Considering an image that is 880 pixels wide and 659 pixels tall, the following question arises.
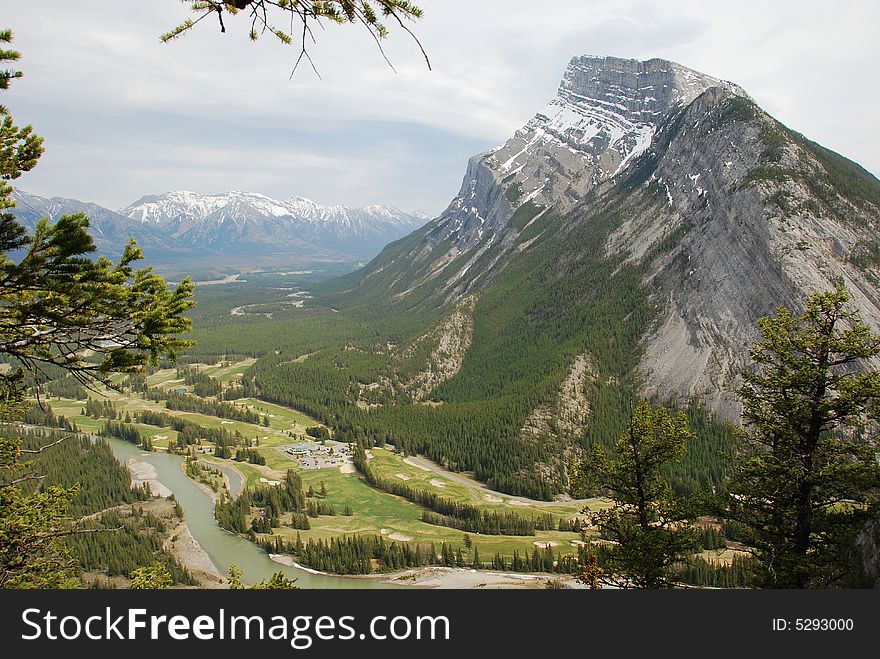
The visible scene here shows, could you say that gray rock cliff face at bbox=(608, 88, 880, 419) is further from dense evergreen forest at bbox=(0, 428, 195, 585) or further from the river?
dense evergreen forest at bbox=(0, 428, 195, 585)

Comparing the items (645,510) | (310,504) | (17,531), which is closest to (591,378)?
(310,504)

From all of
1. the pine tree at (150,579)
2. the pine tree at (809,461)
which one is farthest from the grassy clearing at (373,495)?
the pine tree at (809,461)

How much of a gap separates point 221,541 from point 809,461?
71.8 m

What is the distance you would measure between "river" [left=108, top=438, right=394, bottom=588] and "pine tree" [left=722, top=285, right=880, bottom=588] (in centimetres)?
3573

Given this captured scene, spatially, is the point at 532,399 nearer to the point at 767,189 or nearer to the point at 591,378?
the point at 591,378

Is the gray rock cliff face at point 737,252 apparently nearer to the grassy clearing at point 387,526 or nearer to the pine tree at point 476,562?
the grassy clearing at point 387,526

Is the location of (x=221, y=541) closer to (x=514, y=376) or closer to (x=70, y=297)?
(x=70, y=297)

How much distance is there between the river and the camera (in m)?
58.6

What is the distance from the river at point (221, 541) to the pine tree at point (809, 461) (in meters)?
35.7

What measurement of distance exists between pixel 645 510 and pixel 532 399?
9095cm

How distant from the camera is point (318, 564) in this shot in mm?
61719

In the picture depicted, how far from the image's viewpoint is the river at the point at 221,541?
58594 millimetres

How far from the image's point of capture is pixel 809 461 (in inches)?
616
